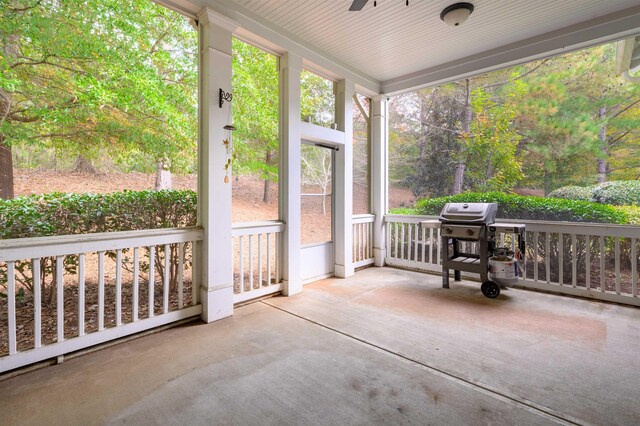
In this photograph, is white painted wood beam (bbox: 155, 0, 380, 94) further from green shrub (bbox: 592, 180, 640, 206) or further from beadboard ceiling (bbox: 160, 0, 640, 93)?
green shrub (bbox: 592, 180, 640, 206)

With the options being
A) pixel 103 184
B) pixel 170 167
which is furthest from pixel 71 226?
pixel 170 167

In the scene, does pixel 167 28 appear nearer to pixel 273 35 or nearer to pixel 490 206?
pixel 273 35

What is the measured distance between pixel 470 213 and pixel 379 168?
181 centimetres

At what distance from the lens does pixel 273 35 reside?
3.43 m

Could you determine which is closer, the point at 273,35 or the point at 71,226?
the point at 71,226

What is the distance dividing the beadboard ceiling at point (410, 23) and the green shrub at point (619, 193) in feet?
6.72

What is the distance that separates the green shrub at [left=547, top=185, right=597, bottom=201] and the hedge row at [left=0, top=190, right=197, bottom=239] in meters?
5.17

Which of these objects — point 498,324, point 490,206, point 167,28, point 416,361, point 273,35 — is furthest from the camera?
point 490,206

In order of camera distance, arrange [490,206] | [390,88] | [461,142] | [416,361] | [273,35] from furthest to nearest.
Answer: [461,142] → [390,88] → [490,206] → [273,35] → [416,361]

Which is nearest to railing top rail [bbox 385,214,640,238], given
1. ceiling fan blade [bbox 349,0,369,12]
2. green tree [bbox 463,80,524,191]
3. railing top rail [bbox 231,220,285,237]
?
A: green tree [bbox 463,80,524,191]

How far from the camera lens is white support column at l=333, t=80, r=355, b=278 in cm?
450

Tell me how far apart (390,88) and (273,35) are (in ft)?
7.72

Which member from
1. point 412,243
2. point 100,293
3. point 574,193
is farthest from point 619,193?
point 100,293

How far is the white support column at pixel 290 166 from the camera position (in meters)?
3.61
